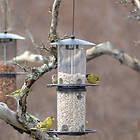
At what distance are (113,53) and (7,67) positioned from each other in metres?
2.12

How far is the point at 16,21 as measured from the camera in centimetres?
1291

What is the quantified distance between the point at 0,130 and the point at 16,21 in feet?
8.54

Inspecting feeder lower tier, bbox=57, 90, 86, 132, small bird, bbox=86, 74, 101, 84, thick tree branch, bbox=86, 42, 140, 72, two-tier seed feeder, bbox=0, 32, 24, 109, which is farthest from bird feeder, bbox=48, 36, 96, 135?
thick tree branch, bbox=86, 42, 140, 72

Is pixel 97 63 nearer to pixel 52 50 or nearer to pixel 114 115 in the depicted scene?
pixel 114 115

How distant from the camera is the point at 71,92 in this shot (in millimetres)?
5289

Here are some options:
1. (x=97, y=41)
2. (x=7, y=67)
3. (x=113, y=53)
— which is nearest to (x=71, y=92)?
(x=7, y=67)

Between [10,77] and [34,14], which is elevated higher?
[34,14]

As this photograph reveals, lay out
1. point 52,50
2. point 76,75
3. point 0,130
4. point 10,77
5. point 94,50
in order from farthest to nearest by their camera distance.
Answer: point 0,130 → point 94,50 → point 10,77 → point 52,50 → point 76,75

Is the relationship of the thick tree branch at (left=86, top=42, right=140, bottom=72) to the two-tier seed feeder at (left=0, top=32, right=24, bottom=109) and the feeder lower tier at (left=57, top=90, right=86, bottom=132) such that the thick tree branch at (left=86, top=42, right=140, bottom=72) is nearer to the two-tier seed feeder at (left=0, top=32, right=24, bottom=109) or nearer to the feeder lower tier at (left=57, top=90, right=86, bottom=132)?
the two-tier seed feeder at (left=0, top=32, right=24, bottom=109)

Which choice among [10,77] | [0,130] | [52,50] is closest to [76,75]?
[52,50]

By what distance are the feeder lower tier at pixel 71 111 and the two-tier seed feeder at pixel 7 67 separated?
2048 millimetres

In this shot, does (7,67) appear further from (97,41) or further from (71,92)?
(97,41)

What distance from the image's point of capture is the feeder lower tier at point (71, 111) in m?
5.26

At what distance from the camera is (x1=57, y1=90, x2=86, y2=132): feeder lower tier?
17.3 ft
